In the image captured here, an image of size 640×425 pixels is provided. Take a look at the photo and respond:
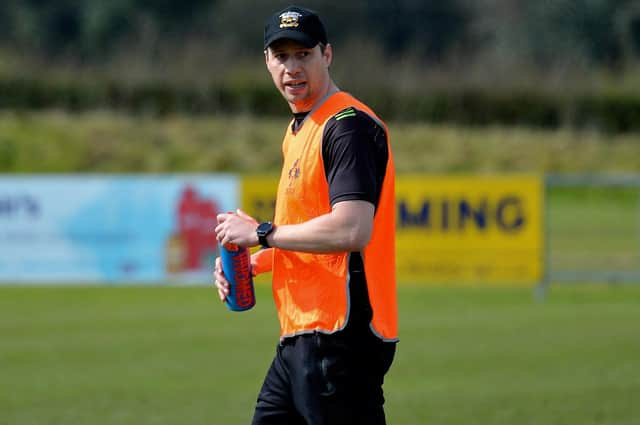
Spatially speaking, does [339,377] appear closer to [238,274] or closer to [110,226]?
[238,274]

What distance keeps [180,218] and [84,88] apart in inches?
939

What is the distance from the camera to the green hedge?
137 ft

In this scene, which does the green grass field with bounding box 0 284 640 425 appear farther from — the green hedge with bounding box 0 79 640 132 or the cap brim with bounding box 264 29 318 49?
the green hedge with bounding box 0 79 640 132

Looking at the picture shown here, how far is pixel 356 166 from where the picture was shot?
446 cm

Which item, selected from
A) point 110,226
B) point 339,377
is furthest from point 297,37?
point 110,226

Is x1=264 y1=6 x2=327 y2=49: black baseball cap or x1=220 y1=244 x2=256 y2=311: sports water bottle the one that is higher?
x1=264 y1=6 x2=327 y2=49: black baseball cap

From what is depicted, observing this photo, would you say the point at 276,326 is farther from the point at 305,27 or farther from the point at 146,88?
the point at 146,88

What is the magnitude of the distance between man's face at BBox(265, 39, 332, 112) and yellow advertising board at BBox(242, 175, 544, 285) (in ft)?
45.5

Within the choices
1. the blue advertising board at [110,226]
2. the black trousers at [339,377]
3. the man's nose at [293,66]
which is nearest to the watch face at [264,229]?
the black trousers at [339,377]

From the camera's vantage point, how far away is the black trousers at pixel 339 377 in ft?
15.1

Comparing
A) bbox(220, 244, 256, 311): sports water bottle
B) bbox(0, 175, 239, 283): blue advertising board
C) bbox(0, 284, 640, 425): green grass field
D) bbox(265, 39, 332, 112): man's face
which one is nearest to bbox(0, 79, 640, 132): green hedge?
bbox(0, 175, 239, 283): blue advertising board

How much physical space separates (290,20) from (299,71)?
205mm

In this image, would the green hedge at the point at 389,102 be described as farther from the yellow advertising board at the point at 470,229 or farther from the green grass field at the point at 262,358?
the yellow advertising board at the point at 470,229

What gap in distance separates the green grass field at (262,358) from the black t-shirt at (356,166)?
4.55 metres
